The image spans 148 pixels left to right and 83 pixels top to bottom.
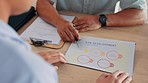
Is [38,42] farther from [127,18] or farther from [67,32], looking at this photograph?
[127,18]

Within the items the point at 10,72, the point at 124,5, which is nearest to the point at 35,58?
the point at 10,72

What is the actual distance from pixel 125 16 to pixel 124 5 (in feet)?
0.32

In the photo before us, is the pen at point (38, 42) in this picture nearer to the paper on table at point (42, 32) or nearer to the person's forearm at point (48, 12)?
the paper on table at point (42, 32)

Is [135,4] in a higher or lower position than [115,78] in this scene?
higher

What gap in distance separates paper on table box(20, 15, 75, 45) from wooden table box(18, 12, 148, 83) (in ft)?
0.16

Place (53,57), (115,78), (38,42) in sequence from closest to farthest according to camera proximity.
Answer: (115,78), (53,57), (38,42)

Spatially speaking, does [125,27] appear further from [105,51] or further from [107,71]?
[107,71]

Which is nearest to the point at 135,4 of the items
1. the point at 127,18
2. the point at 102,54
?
the point at 127,18

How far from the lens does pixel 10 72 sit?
1.22 feet

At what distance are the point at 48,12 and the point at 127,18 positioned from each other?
0.48m

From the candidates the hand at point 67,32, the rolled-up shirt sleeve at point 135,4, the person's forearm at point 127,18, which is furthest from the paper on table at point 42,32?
the rolled-up shirt sleeve at point 135,4

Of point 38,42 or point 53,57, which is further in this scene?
point 38,42

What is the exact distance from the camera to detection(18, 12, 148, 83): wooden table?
0.90m

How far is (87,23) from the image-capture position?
48.8 inches
